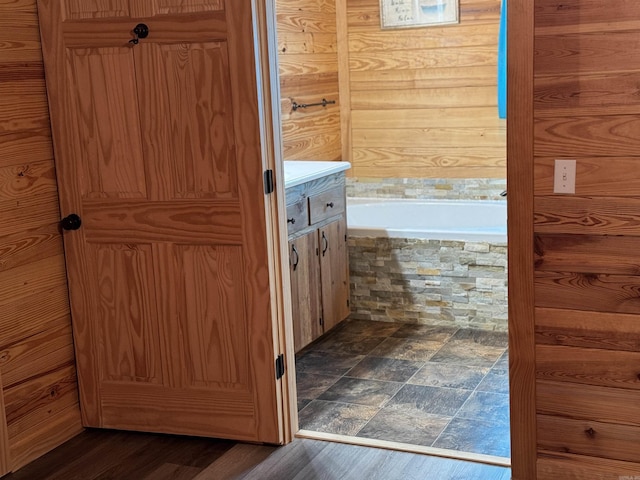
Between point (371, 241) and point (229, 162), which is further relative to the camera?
point (371, 241)

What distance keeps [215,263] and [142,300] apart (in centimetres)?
35

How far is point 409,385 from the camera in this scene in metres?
3.95

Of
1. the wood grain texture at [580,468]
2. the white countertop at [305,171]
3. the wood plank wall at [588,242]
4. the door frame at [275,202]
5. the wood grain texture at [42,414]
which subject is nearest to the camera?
the wood plank wall at [588,242]

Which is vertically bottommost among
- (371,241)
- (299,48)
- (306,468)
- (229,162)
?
(306,468)

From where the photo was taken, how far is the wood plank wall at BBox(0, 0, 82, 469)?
3.18 meters

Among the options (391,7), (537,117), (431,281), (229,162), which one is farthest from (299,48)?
(537,117)

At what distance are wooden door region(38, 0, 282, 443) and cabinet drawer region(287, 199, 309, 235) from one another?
2.83 feet

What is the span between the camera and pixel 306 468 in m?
3.13

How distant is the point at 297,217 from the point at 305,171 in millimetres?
283

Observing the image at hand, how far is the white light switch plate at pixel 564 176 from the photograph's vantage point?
2648 mm

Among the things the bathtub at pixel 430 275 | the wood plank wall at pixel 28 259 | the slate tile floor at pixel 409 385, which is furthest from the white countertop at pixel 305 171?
the wood plank wall at pixel 28 259

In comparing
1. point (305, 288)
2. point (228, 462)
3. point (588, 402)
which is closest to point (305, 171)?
point (305, 288)

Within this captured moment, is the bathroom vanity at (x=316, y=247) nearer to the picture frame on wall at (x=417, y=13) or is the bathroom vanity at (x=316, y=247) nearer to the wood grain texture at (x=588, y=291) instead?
the picture frame on wall at (x=417, y=13)

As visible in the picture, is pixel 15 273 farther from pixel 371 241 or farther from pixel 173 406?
pixel 371 241
